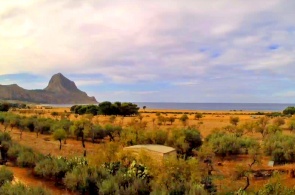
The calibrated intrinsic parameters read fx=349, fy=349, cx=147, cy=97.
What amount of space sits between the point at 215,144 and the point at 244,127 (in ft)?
44.8

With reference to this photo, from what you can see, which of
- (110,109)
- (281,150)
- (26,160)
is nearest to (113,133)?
(26,160)

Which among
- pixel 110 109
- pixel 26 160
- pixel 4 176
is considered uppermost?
pixel 110 109

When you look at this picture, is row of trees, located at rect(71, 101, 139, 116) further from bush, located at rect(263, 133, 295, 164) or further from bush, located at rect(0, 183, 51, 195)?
bush, located at rect(0, 183, 51, 195)

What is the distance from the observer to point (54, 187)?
19734mm

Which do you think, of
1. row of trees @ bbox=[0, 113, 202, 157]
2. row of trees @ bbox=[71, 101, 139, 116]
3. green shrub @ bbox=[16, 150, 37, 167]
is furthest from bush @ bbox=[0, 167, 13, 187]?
row of trees @ bbox=[71, 101, 139, 116]

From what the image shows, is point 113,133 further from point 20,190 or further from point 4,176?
point 20,190

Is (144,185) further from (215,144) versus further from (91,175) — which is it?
(215,144)

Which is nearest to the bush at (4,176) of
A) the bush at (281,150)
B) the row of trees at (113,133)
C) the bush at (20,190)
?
the bush at (20,190)

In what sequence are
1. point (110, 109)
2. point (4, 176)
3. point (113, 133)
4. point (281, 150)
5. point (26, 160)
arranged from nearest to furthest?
point (4, 176) < point (26, 160) < point (281, 150) < point (113, 133) < point (110, 109)

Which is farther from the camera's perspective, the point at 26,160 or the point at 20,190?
the point at 26,160

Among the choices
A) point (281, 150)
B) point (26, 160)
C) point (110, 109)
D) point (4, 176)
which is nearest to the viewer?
point (4, 176)

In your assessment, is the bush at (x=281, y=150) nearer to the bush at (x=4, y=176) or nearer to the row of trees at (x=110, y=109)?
the bush at (x=4, y=176)

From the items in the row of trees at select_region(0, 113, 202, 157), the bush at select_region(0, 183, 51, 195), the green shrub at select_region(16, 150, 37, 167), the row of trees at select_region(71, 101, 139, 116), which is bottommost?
the green shrub at select_region(16, 150, 37, 167)

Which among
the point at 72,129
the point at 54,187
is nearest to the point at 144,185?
the point at 54,187
